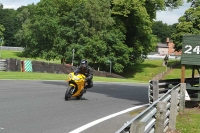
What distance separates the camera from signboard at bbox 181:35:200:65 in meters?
12.4

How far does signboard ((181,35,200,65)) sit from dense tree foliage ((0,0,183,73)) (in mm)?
38261

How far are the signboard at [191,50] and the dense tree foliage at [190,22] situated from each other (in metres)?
54.5

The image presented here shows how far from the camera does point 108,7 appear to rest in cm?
5272

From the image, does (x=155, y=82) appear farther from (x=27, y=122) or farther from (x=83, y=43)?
(x=83, y=43)

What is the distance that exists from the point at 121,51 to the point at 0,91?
39.7 meters

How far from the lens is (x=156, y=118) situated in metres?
7.16

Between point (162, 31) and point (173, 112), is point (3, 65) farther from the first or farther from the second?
point (162, 31)

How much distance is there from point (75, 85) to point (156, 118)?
6.54 m

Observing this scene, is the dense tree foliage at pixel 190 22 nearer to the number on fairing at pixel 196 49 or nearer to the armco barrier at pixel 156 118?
the number on fairing at pixel 196 49

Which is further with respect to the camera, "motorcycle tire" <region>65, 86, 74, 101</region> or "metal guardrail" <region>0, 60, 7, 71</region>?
"metal guardrail" <region>0, 60, 7, 71</region>

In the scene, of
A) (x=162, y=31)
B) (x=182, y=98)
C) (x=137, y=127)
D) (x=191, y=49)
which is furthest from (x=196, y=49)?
(x=162, y=31)

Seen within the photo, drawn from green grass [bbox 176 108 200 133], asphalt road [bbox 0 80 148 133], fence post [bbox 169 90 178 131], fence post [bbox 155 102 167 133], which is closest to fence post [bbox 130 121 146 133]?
fence post [bbox 155 102 167 133]

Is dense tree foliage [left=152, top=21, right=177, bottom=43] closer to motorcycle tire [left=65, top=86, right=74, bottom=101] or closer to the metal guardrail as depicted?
the metal guardrail

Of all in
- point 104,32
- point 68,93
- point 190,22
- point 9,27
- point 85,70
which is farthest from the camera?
point 9,27
